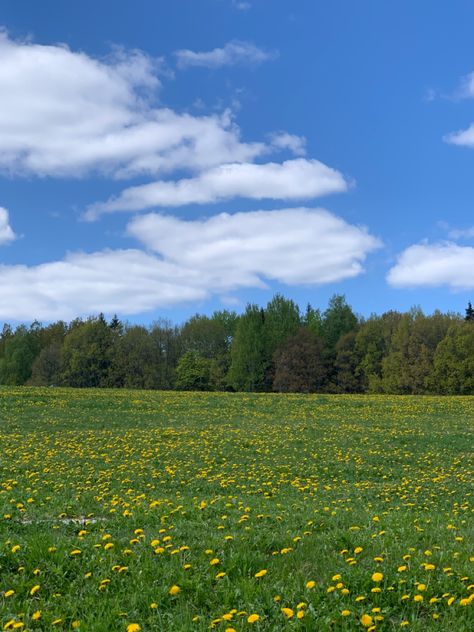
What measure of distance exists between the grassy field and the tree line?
5504 cm

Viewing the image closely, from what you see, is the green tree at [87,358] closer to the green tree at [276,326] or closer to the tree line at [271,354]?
the tree line at [271,354]

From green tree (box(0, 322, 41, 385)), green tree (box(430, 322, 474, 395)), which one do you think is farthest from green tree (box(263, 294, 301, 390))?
green tree (box(0, 322, 41, 385))

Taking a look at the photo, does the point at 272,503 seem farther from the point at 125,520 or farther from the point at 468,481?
the point at 468,481

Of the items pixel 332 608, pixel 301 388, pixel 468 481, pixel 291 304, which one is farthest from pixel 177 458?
pixel 291 304

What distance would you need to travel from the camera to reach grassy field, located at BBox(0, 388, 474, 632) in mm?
5336

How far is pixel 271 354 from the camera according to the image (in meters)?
85.5

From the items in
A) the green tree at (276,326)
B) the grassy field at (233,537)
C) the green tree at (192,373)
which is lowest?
the grassy field at (233,537)

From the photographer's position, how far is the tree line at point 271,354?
7225 cm

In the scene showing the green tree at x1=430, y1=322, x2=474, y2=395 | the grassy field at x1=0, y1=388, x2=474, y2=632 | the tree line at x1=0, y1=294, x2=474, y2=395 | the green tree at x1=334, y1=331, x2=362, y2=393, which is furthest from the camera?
the green tree at x1=334, y1=331, x2=362, y2=393

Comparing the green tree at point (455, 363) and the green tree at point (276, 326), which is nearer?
the green tree at point (455, 363)

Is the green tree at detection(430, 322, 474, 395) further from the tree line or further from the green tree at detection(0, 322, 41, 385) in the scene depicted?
the green tree at detection(0, 322, 41, 385)

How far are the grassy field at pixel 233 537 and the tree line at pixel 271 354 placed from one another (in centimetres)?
5504

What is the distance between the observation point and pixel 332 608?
17.5ft

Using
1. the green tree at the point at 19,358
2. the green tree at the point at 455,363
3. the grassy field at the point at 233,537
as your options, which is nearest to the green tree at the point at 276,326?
the green tree at the point at 455,363
